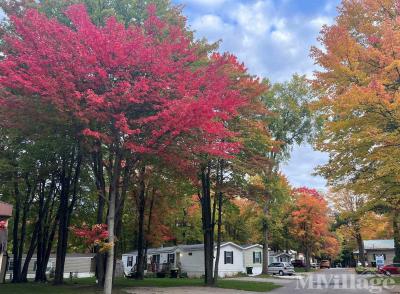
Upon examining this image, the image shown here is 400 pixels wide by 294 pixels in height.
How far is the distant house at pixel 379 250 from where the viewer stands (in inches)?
2133

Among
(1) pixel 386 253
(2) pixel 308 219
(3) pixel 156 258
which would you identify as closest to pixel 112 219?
(3) pixel 156 258

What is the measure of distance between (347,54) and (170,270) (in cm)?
2770

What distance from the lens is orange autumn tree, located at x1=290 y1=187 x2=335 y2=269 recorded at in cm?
4894

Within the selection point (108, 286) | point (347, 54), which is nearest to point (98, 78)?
point (108, 286)

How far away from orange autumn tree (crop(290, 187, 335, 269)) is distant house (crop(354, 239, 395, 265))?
10.2 meters

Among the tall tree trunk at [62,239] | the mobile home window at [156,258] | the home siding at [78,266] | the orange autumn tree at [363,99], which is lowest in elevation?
the home siding at [78,266]

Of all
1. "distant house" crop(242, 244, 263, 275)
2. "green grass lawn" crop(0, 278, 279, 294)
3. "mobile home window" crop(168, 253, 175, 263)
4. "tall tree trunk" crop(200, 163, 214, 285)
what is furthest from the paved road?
"mobile home window" crop(168, 253, 175, 263)

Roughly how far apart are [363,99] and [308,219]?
41694 millimetres

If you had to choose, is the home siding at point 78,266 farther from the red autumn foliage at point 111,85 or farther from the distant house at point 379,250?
the distant house at point 379,250

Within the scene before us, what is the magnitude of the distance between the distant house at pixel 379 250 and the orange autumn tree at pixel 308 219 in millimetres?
10186

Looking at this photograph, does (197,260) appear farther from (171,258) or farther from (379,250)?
(379,250)

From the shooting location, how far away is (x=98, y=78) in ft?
39.0

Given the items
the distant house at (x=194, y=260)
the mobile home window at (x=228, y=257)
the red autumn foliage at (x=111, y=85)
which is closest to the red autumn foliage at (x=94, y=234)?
the red autumn foliage at (x=111, y=85)

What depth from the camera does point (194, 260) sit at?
36.3 m
